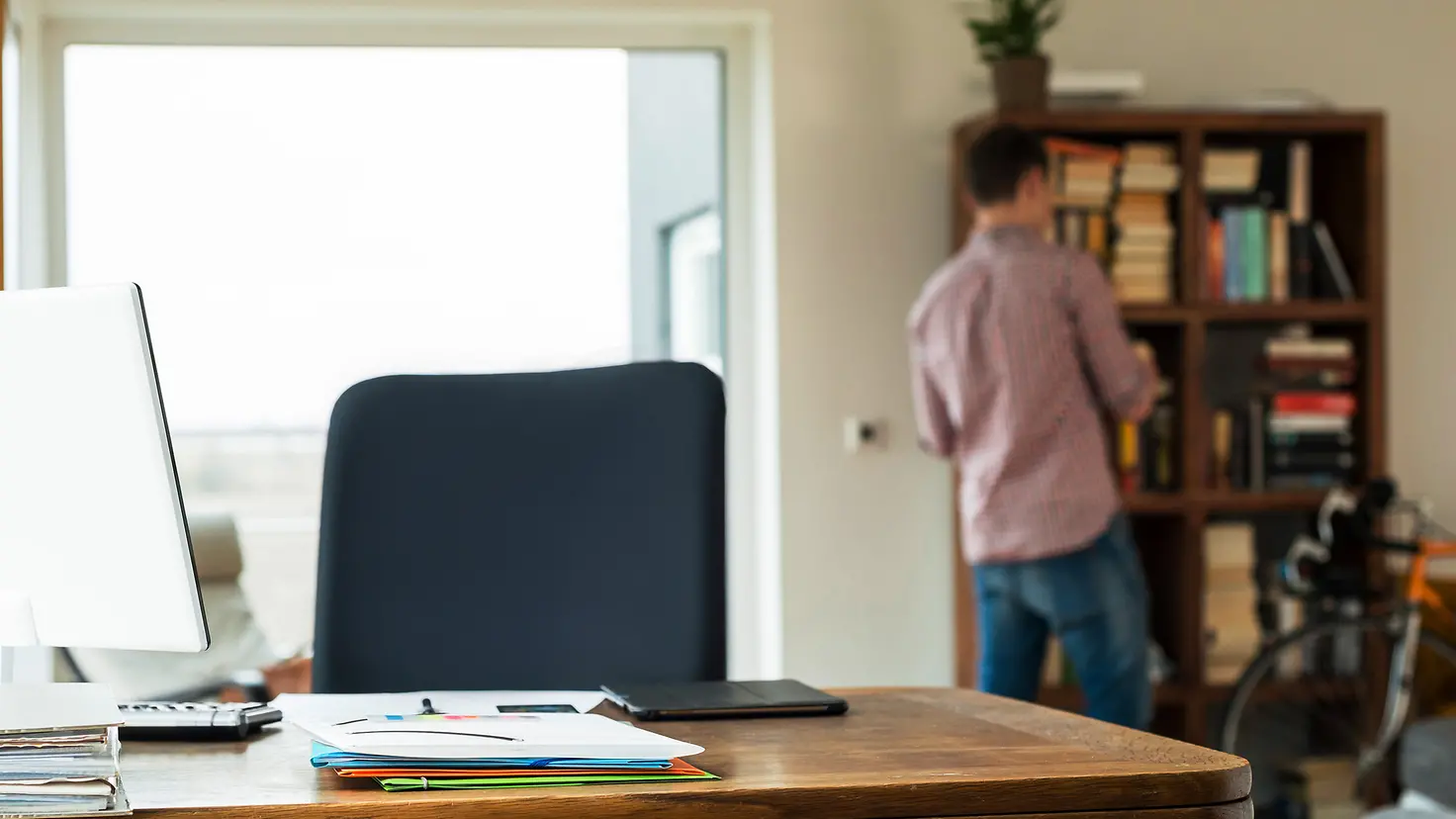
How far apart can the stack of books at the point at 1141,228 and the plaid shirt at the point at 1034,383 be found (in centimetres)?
62

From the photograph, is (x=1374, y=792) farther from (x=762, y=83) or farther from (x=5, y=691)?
(x=5, y=691)

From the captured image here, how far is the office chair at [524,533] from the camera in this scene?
174cm

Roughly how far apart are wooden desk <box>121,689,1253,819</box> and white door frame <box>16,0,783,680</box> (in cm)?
247

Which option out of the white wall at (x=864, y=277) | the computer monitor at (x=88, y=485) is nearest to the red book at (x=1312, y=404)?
the white wall at (x=864, y=277)

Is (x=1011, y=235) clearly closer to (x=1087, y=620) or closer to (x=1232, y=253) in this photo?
(x=1087, y=620)

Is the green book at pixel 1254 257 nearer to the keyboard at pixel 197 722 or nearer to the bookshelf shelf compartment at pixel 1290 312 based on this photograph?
the bookshelf shelf compartment at pixel 1290 312

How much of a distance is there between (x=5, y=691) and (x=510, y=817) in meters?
0.38

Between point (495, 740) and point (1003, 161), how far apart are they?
6.91ft

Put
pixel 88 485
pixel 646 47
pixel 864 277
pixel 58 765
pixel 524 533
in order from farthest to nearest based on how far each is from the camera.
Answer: pixel 646 47 < pixel 864 277 < pixel 524 533 < pixel 88 485 < pixel 58 765

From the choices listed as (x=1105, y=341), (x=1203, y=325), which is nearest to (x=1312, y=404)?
(x=1203, y=325)

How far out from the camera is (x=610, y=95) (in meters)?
3.85

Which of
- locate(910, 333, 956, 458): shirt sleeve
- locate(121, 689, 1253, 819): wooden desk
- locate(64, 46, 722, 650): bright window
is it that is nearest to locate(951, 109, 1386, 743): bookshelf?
locate(910, 333, 956, 458): shirt sleeve

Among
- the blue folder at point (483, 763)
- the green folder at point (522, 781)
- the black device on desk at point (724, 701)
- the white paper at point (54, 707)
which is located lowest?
the black device on desk at point (724, 701)

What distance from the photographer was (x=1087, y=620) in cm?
288
